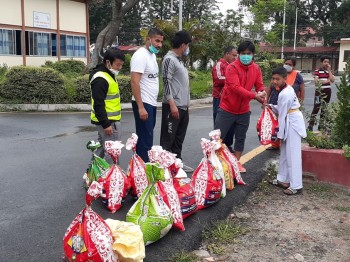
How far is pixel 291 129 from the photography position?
471cm

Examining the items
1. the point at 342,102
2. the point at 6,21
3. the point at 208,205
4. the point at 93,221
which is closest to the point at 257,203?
the point at 208,205

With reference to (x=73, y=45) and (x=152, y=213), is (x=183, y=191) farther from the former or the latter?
(x=73, y=45)

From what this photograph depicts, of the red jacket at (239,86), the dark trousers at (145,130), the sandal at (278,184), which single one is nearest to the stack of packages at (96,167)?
the dark trousers at (145,130)

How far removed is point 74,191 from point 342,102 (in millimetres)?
3472

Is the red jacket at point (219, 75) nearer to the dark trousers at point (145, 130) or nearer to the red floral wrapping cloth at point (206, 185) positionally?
the dark trousers at point (145, 130)

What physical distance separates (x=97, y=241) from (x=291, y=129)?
288 cm

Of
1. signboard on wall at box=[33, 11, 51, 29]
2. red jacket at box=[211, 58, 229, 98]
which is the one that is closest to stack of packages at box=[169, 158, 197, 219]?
red jacket at box=[211, 58, 229, 98]

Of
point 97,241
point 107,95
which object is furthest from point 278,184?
point 97,241

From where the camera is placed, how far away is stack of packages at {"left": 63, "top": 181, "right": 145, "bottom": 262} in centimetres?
263

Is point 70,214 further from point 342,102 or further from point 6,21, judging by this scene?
point 6,21

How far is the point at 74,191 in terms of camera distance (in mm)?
4680

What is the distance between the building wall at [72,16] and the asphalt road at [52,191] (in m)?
16.9

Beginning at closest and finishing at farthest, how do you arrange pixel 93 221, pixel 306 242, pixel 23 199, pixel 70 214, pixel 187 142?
pixel 93 221, pixel 306 242, pixel 70 214, pixel 23 199, pixel 187 142

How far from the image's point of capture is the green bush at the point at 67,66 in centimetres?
2222
